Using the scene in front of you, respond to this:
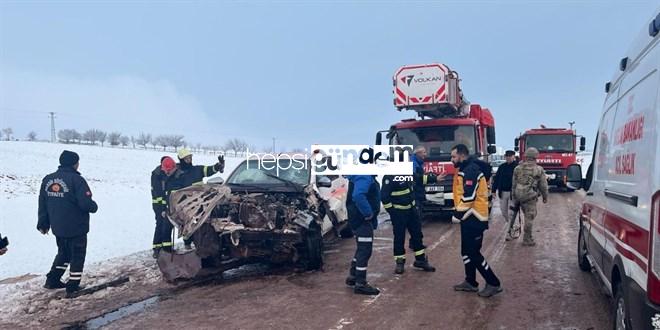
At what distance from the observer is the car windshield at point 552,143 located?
17984mm

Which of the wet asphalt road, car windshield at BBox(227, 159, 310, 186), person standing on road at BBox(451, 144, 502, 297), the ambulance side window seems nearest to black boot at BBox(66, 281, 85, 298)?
the wet asphalt road

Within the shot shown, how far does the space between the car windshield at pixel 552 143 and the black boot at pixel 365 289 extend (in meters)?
14.7

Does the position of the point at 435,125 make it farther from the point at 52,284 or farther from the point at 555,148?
the point at 555,148

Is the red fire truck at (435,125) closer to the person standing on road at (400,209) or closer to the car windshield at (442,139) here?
the car windshield at (442,139)

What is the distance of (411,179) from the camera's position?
6.56 m

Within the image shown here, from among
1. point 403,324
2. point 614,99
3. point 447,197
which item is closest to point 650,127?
point 614,99

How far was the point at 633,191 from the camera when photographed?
3.08 metres

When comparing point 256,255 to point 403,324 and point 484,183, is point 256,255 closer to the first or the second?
point 403,324

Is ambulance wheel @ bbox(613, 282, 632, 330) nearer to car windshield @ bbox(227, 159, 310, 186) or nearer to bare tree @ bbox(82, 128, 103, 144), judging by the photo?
car windshield @ bbox(227, 159, 310, 186)

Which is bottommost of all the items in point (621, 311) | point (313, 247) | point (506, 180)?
point (313, 247)

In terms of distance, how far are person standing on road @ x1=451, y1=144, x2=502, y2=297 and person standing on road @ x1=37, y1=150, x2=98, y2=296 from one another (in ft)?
15.0

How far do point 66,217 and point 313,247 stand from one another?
318 centimetres

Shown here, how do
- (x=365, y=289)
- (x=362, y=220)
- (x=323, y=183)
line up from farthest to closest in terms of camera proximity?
(x=323, y=183), (x=362, y=220), (x=365, y=289)

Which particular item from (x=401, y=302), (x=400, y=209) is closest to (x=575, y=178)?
(x=400, y=209)
